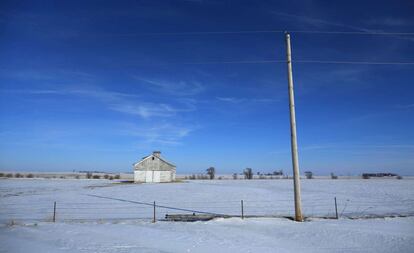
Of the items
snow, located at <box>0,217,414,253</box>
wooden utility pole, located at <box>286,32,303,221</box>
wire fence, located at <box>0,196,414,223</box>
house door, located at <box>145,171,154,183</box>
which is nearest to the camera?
snow, located at <box>0,217,414,253</box>

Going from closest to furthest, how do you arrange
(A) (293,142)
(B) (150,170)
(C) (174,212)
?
1. (A) (293,142)
2. (C) (174,212)
3. (B) (150,170)

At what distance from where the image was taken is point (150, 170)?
6169cm

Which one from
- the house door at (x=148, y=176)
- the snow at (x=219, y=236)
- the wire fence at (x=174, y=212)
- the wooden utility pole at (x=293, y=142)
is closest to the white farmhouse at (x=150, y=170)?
the house door at (x=148, y=176)

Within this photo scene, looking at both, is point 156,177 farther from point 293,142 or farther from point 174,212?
point 293,142

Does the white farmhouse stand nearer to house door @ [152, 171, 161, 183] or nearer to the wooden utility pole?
house door @ [152, 171, 161, 183]

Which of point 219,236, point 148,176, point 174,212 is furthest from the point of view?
point 148,176

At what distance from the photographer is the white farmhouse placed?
61.5 m

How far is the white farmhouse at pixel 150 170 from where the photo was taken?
61.5 meters

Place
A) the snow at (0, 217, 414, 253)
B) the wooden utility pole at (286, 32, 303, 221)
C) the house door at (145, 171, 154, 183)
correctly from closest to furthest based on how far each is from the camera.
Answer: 1. the snow at (0, 217, 414, 253)
2. the wooden utility pole at (286, 32, 303, 221)
3. the house door at (145, 171, 154, 183)

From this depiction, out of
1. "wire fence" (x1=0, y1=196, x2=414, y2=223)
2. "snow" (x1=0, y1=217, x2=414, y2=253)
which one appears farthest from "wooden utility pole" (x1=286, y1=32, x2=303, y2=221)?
"wire fence" (x1=0, y1=196, x2=414, y2=223)

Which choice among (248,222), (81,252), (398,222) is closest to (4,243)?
(81,252)

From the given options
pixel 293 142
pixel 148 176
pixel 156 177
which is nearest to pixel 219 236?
pixel 293 142

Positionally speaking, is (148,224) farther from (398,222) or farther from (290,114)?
(398,222)

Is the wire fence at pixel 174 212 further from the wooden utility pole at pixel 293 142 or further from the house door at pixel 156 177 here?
the house door at pixel 156 177
